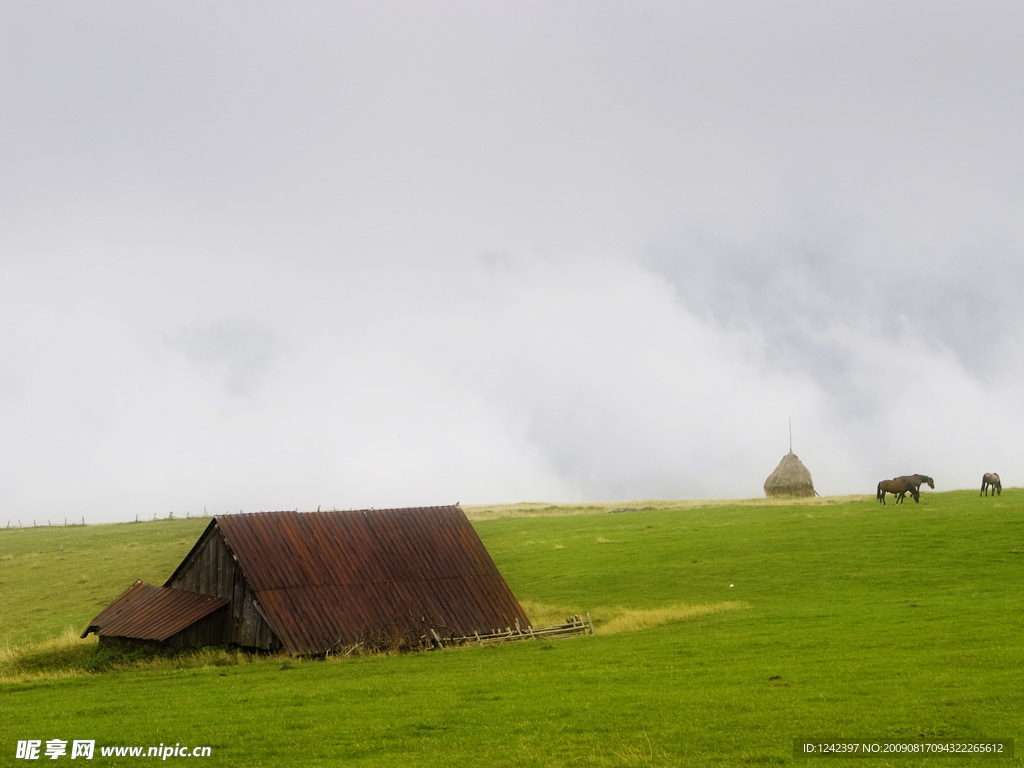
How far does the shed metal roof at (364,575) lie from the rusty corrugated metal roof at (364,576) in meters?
0.04

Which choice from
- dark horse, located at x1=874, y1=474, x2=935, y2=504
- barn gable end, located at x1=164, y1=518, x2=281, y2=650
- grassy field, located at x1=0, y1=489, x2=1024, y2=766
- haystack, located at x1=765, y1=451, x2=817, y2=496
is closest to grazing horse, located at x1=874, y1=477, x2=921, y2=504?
dark horse, located at x1=874, y1=474, x2=935, y2=504

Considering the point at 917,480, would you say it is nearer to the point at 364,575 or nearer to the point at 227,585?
the point at 364,575

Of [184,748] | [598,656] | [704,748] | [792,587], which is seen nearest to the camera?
[704,748]

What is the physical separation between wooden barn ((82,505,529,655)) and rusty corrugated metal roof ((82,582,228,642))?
60mm

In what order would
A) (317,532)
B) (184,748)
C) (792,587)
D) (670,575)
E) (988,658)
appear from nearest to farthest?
1. (184,748)
2. (988,658)
3. (317,532)
4. (792,587)
5. (670,575)

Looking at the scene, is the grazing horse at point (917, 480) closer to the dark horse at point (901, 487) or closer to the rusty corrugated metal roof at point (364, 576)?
the dark horse at point (901, 487)

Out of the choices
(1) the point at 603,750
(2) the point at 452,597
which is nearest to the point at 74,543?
(2) the point at 452,597

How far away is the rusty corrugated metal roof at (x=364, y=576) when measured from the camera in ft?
109

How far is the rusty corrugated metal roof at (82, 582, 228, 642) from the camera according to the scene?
33272 millimetres

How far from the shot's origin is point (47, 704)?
877 inches

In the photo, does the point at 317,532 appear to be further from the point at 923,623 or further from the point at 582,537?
the point at 582,537

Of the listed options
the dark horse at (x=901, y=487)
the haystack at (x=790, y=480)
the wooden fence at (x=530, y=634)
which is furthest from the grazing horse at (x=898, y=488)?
the wooden fence at (x=530, y=634)

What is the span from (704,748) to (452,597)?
76.0 ft

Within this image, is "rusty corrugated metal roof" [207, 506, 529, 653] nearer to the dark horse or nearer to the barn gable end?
the barn gable end
